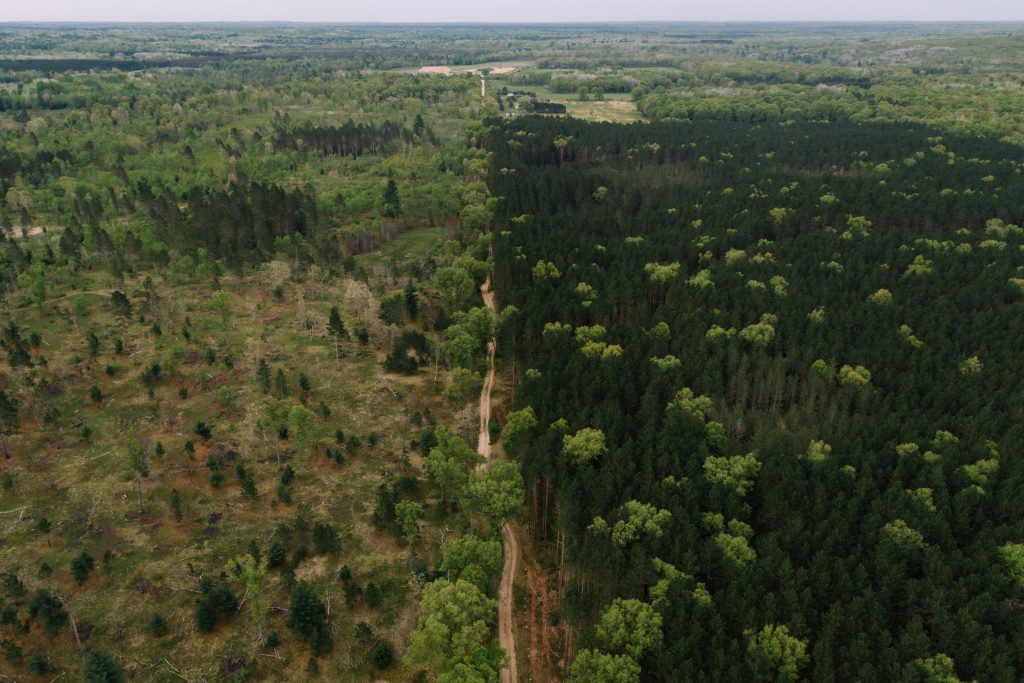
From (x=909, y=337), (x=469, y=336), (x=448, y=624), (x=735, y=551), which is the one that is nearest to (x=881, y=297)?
(x=909, y=337)

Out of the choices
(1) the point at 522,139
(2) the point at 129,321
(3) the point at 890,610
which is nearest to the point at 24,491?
(2) the point at 129,321

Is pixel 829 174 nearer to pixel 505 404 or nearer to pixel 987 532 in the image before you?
pixel 505 404

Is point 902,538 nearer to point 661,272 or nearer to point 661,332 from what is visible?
point 661,332

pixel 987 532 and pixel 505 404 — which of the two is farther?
pixel 505 404

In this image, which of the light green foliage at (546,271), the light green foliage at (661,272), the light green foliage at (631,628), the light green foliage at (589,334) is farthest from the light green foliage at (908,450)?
the light green foliage at (546,271)

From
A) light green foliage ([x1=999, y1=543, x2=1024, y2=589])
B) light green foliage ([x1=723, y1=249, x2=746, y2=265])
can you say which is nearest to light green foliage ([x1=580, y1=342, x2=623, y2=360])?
light green foliage ([x1=723, y1=249, x2=746, y2=265])

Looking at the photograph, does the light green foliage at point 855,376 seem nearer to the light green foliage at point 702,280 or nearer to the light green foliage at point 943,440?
the light green foliage at point 943,440

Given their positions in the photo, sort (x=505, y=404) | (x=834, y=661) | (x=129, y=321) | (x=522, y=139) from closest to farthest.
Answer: (x=834, y=661) < (x=505, y=404) < (x=129, y=321) < (x=522, y=139)

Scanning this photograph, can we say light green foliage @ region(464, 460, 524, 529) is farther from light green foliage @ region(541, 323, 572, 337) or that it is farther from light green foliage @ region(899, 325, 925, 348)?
light green foliage @ region(899, 325, 925, 348)
